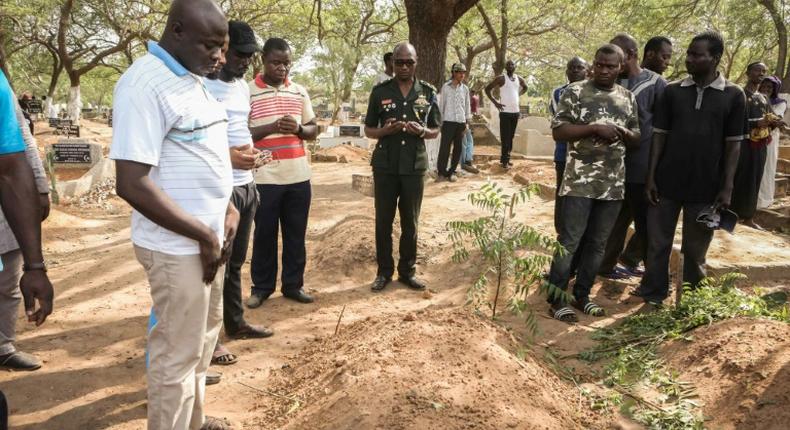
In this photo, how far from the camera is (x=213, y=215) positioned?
6.81 feet

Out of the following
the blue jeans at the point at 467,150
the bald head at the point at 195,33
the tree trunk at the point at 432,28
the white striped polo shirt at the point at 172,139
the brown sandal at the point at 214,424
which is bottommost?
the brown sandal at the point at 214,424

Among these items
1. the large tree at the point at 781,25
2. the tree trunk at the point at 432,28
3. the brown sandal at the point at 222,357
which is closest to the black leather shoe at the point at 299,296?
the brown sandal at the point at 222,357

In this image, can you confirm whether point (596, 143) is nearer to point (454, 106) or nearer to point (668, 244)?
point (668, 244)

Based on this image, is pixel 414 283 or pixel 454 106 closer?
pixel 414 283

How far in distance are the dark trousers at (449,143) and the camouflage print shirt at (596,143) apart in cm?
509

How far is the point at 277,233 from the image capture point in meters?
4.40

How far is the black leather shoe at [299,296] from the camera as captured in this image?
4664 millimetres

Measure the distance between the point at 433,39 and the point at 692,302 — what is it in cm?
537

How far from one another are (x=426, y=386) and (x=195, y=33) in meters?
1.72

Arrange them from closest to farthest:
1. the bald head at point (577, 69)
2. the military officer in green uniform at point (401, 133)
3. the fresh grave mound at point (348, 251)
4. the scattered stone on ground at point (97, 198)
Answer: the military officer in green uniform at point (401, 133)
the fresh grave mound at point (348, 251)
the bald head at point (577, 69)
the scattered stone on ground at point (97, 198)

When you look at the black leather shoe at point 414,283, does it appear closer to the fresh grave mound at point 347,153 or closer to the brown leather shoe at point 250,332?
the brown leather shoe at point 250,332

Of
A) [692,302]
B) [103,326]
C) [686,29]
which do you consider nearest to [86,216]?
[103,326]

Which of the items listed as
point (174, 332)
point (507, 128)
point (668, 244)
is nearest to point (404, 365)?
point (174, 332)

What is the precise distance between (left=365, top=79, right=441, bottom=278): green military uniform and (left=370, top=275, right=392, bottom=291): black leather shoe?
0.95 feet
